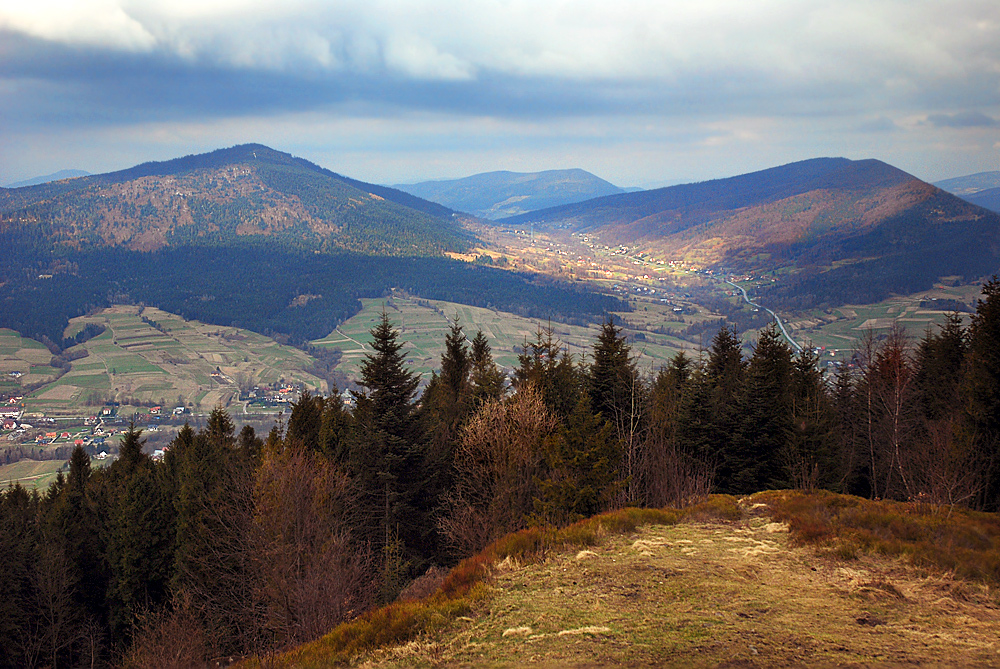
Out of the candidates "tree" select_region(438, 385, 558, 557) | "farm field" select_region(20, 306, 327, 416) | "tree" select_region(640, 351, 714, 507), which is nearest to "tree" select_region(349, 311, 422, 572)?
"tree" select_region(438, 385, 558, 557)

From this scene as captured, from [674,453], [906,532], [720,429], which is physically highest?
[906,532]

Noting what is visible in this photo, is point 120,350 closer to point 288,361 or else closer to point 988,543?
point 288,361

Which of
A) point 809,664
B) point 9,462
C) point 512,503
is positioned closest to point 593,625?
point 809,664

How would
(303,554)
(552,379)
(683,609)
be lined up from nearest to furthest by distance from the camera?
(683,609)
(303,554)
(552,379)

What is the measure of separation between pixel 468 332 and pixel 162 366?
74.8m

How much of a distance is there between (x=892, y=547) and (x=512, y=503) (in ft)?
40.4

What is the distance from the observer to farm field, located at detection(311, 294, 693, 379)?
128875 mm

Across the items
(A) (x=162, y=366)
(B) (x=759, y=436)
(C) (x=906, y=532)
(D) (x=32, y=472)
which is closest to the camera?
Result: (C) (x=906, y=532)

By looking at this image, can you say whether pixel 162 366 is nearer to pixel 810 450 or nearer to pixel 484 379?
pixel 484 379

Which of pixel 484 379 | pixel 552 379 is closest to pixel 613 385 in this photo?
pixel 552 379

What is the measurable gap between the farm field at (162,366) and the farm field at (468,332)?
1651 centimetres

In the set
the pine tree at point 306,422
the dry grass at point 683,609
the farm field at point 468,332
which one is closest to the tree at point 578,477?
the dry grass at point 683,609

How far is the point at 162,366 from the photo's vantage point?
135375 mm

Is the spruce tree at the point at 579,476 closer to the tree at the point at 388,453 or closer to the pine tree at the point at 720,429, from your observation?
the tree at the point at 388,453
